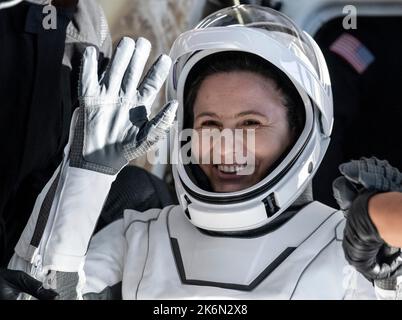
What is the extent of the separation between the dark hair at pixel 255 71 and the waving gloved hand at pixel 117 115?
2.4 inches

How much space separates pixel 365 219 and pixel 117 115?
15.2 inches

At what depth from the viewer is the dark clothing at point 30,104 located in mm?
1482

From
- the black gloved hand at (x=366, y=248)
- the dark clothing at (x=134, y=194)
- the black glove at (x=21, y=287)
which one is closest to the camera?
the black gloved hand at (x=366, y=248)

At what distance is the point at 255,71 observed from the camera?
1371 millimetres

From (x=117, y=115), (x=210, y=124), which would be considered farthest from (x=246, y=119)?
(x=117, y=115)

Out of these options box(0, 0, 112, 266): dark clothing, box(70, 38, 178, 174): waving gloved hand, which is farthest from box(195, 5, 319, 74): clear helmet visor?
box(0, 0, 112, 266): dark clothing

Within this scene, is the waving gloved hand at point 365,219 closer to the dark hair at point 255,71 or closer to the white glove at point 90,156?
the dark hair at point 255,71

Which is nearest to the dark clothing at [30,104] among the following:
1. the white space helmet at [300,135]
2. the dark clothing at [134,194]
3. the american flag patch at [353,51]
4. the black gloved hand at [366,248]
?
the dark clothing at [134,194]

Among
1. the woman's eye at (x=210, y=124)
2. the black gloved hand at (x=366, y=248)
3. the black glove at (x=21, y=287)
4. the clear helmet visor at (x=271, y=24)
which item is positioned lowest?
the black glove at (x=21, y=287)

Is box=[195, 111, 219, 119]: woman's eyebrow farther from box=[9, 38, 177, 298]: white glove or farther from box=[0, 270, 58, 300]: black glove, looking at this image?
box=[0, 270, 58, 300]: black glove

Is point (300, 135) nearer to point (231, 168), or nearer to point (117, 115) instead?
point (231, 168)

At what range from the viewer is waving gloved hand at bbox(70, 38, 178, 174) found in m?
1.33

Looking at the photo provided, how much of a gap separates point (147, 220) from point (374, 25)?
48 cm
